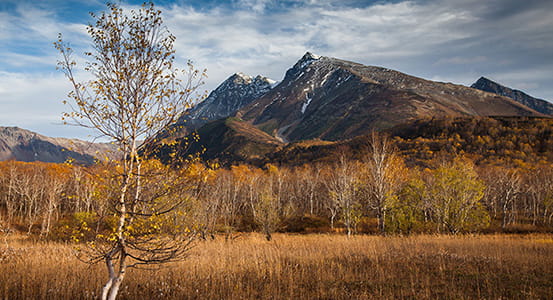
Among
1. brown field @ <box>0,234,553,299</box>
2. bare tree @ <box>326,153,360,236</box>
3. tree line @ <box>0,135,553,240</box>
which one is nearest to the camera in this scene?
tree line @ <box>0,135,553,240</box>

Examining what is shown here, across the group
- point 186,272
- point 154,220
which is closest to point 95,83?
point 154,220

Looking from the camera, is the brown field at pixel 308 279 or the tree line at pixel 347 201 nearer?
the tree line at pixel 347 201

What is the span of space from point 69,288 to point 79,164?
4.16m

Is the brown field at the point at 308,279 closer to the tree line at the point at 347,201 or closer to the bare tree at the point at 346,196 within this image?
the tree line at the point at 347,201

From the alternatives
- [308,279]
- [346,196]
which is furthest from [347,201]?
[308,279]

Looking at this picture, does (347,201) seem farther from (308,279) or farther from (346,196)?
(308,279)

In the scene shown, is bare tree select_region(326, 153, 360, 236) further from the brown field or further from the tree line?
the brown field

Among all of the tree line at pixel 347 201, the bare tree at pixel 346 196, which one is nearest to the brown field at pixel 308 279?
the tree line at pixel 347 201

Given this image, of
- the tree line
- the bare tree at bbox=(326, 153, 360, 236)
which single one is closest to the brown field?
the tree line

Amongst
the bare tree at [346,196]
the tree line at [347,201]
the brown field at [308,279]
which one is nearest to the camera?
the tree line at [347,201]

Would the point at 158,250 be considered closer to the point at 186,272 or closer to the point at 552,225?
the point at 186,272

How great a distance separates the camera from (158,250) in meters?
6.14

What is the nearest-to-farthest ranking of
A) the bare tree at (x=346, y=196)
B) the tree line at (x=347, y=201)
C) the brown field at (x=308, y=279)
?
the tree line at (x=347, y=201) → the brown field at (x=308, y=279) → the bare tree at (x=346, y=196)

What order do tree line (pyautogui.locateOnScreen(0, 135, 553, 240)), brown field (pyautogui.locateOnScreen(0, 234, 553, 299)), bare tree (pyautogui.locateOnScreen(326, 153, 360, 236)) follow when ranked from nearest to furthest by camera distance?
1. tree line (pyautogui.locateOnScreen(0, 135, 553, 240))
2. brown field (pyautogui.locateOnScreen(0, 234, 553, 299))
3. bare tree (pyautogui.locateOnScreen(326, 153, 360, 236))
